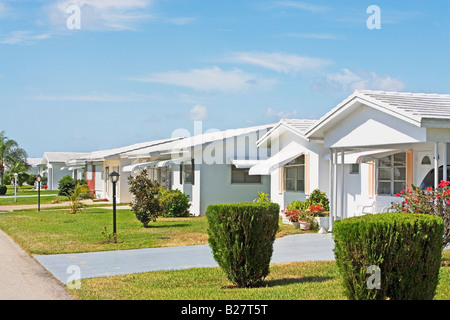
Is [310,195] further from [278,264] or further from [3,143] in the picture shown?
[3,143]

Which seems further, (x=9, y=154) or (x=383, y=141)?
(x=9, y=154)

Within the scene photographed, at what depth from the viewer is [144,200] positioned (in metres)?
17.8

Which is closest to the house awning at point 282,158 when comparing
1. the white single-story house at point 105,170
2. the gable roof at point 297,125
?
the gable roof at point 297,125

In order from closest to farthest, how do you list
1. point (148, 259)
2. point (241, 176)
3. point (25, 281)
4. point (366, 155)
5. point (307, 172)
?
1. point (25, 281)
2. point (148, 259)
3. point (366, 155)
4. point (307, 172)
5. point (241, 176)

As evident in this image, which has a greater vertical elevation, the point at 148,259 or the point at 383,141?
the point at 383,141

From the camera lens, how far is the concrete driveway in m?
10.0

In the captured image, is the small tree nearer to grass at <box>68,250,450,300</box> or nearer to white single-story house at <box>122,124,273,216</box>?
white single-story house at <box>122,124,273,216</box>

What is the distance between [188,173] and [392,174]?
9987 mm

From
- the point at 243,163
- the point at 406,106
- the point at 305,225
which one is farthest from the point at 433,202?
the point at 243,163

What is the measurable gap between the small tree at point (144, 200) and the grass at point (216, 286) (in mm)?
8045

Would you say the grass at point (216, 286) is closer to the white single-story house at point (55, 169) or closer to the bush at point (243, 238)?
the bush at point (243, 238)

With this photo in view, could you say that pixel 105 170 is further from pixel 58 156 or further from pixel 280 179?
pixel 58 156

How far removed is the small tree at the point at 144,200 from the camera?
17.7 m

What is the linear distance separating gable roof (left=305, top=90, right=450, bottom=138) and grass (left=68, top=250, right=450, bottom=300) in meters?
3.03
